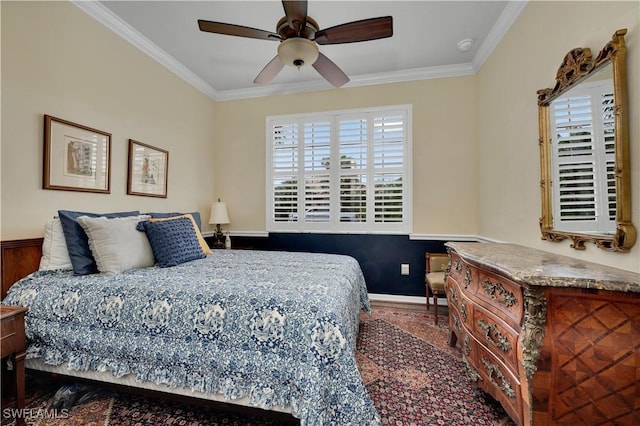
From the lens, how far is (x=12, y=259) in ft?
5.96

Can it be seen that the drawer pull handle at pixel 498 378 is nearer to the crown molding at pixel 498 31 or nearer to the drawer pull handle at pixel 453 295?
the drawer pull handle at pixel 453 295

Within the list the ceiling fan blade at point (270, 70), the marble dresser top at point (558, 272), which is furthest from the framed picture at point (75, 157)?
the marble dresser top at point (558, 272)

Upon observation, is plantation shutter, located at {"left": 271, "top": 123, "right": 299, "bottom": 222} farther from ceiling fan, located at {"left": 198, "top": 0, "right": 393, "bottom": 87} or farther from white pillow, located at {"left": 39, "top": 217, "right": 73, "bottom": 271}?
white pillow, located at {"left": 39, "top": 217, "right": 73, "bottom": 271}

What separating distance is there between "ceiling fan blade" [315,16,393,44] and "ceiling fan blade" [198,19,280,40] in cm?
36

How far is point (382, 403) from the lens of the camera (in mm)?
1685

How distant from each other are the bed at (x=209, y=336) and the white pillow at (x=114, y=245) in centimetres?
9

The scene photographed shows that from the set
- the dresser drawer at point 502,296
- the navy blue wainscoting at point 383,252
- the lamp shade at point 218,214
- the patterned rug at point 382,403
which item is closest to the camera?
the dresser drawer at point 502,296

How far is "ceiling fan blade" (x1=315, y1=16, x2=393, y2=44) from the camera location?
71.3 inches

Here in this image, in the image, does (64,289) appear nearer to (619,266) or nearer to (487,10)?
(619,266)

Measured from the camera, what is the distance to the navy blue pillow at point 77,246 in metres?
1.86

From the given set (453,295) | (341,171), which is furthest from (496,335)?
(341,171)

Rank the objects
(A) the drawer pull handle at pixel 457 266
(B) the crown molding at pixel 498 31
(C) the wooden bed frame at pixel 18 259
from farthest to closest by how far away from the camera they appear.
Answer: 1. (B) the crown molding at pixel 498 31
2. (A) the drawer pull handle at pixel 457 266
3. (C) the wooden bed frame at pixel 18 259

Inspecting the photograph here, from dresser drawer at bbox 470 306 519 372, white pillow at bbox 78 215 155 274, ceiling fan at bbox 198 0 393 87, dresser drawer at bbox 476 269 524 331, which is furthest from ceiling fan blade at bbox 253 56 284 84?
dresser drawer at bbox 470 306 519 372

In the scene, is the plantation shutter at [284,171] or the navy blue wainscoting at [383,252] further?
the plantation shutter at [284,171]
